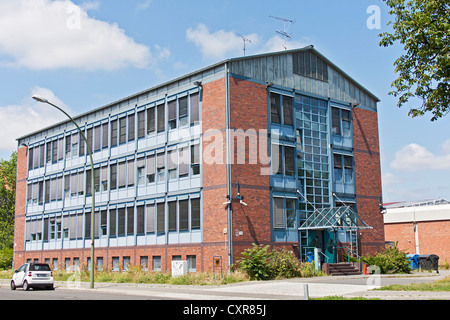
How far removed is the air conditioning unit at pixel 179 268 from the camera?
3067 centimetres

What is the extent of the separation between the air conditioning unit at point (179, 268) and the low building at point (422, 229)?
2328 cm

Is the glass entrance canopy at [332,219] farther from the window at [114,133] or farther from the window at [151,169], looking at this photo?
the window at [114,133]

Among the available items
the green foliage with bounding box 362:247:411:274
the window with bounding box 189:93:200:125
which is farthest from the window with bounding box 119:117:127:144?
the green foliage with bounding box 362:247:411:274

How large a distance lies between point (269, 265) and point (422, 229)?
2694cm

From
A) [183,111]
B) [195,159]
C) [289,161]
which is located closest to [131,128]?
[183,111]

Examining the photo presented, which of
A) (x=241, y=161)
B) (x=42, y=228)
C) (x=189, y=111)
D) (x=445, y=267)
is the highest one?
(x=189, y=111)

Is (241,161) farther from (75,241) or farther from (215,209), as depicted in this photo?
(75,241)

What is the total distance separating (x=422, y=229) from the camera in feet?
165

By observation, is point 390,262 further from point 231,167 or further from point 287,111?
point 231,167

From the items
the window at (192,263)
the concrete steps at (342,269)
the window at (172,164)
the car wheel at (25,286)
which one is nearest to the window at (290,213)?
the concrete steps at (342,269)

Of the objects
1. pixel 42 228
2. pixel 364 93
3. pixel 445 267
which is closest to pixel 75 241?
pixel 42 228
